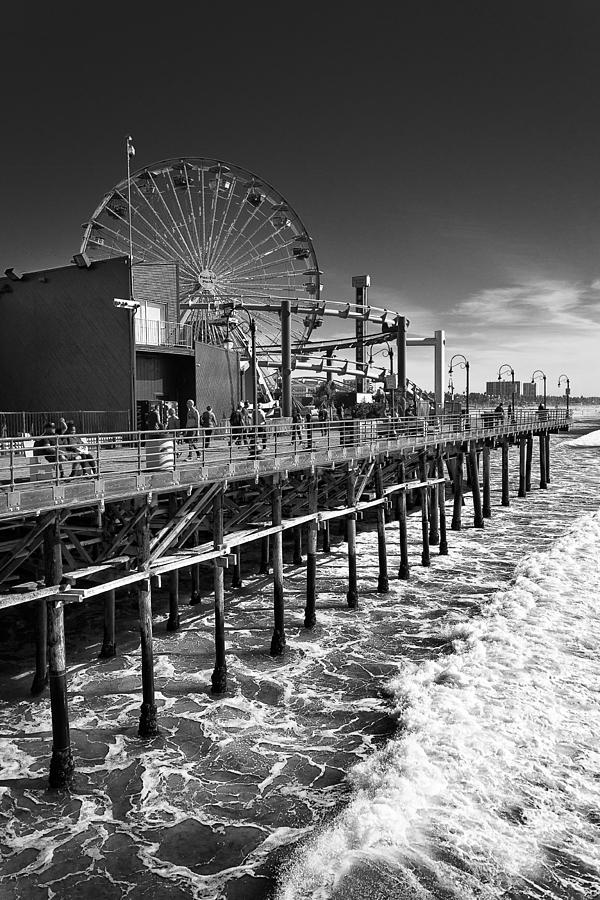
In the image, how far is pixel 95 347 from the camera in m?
24.1

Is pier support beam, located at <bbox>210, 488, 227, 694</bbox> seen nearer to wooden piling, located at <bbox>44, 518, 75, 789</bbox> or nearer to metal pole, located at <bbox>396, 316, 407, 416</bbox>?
wooden piling, located at <bbox>44, 518, 75, 789</bbox>

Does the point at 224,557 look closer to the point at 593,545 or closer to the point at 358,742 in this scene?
the point at 358,742

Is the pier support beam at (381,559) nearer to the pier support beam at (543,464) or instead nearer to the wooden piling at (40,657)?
the wooden piling at (40,657)

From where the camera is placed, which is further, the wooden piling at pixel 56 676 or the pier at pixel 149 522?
the pier at pixel 149 522

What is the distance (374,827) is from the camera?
32.3 ft

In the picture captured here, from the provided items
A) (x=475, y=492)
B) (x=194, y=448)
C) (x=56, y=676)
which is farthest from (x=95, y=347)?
(x=475, y=492)

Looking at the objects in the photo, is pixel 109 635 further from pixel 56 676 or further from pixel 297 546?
pixel 297 546

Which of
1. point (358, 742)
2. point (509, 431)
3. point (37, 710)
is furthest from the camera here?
point (509, 431)

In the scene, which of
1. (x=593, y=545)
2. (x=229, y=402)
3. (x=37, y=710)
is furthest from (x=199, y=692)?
(x=593, y=545)

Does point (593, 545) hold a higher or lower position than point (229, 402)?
lower

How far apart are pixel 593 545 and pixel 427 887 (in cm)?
2336

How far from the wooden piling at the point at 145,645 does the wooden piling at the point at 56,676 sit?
185 cm

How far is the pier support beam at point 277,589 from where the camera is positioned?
17.1 meters

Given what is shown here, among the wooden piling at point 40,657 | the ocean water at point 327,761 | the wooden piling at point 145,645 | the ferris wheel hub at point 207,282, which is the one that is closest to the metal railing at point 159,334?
the ocean water at point 327,761
